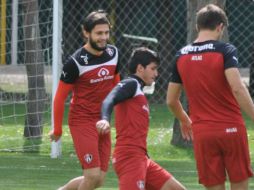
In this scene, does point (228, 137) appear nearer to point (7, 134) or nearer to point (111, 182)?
point (111, 182)

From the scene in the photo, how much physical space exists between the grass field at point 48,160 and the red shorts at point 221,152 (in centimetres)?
302

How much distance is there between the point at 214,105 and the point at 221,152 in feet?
1.22

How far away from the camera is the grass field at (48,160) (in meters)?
11.2

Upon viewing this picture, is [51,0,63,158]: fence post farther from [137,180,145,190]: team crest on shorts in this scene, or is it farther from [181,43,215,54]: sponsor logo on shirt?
[181,43,215,54]: sponsor logo on shirt

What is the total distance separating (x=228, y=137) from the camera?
7535 millimetres

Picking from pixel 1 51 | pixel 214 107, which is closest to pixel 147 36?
pixel 1 51

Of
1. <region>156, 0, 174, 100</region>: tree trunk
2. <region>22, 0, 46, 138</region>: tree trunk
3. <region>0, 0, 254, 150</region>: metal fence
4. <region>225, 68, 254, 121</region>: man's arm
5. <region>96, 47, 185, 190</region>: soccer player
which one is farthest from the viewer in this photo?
<region>156, 0, 174, 100</region>: tree trunk

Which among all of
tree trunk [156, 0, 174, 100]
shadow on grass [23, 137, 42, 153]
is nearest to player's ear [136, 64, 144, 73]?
shadow on grass [23, 137, 42, 153]

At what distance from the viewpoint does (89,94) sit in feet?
29.8

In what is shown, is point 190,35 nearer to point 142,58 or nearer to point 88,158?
point 88,158

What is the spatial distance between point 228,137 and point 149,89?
179 centimetres

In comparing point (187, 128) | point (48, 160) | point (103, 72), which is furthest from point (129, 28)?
point (187, 128)

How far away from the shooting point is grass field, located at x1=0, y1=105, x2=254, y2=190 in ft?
36.6

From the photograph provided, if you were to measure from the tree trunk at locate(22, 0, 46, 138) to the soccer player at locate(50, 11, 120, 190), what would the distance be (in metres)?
5.66
